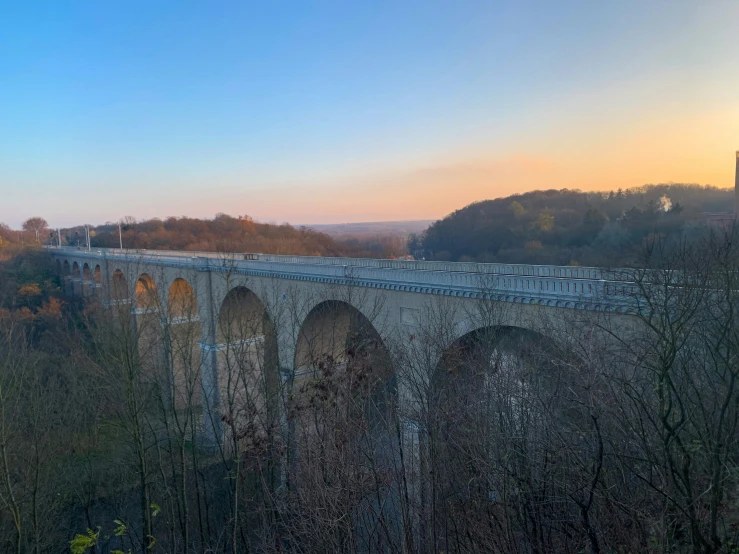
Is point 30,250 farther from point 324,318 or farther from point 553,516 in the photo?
point 553,516

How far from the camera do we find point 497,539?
5.75 m

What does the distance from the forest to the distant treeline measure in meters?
35.2

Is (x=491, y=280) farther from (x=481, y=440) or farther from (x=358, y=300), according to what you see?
(x=358, y=300)

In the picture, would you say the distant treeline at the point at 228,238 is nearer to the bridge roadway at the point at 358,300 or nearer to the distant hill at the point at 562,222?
the distant hill at the point at 562,222

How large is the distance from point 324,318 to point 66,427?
8.31m

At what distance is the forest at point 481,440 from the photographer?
4395 mm

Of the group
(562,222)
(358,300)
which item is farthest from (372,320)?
(562,222)

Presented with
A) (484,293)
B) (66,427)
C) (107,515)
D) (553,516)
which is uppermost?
(484,293)

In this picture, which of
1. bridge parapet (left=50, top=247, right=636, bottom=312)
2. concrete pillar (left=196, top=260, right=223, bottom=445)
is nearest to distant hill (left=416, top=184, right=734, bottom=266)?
bridge parapet (left=50, top=247, right=636, bottom=312)

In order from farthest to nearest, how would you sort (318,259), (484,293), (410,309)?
(318,259)
(410,309)
(484,293)

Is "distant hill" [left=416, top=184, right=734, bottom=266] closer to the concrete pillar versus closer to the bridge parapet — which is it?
the bridge parapet

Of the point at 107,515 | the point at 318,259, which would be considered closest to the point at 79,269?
the point at 318,259

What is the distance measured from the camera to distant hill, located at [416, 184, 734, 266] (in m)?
26.6

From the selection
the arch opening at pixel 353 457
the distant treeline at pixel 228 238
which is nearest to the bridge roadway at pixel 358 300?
the arch opening at pixel 353 457
